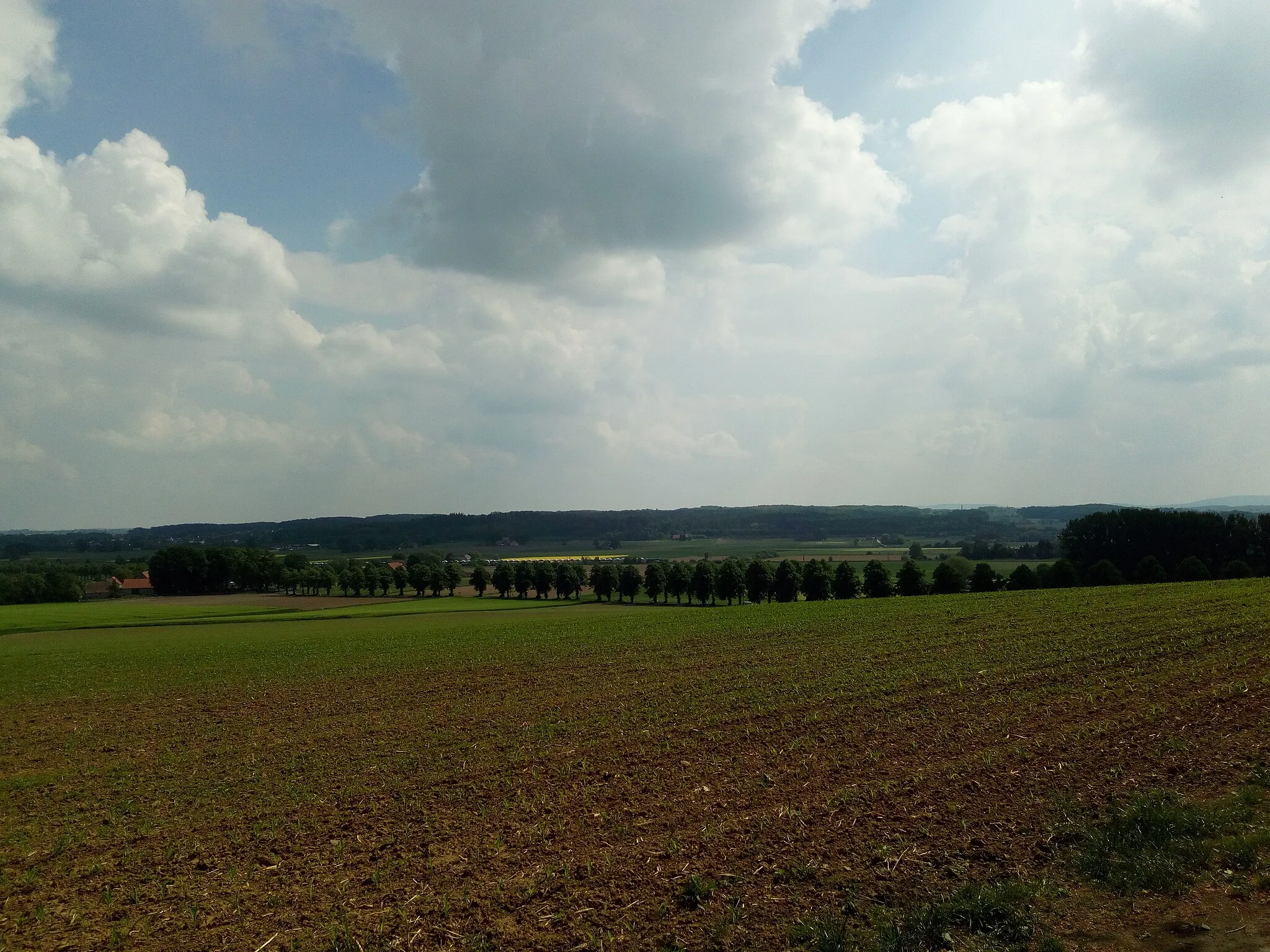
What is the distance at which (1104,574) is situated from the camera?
85.6 m

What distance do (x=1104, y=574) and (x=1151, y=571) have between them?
7.71 metres

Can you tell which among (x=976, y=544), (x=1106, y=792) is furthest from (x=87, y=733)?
(x=976, y=544)

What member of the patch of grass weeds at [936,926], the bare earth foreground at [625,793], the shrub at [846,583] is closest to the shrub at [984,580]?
the shrub at [846,583]

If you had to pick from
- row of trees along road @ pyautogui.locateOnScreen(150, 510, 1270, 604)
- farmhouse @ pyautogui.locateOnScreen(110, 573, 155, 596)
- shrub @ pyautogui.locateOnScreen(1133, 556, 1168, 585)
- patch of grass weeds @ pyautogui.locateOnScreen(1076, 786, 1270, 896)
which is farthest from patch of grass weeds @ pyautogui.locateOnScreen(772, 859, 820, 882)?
farmhouse @ pyautogui.locateOnScreen(110, 573, 155, 596)

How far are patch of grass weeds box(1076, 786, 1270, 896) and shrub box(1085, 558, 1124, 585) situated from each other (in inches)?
3441

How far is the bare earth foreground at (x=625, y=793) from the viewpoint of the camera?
842cm

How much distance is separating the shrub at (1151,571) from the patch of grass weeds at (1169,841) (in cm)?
9448

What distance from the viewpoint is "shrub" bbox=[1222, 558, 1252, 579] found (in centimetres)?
8412

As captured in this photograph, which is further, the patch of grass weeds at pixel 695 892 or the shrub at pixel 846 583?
the shrub at pixel 846 583

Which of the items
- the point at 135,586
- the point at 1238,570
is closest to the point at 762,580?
the point at 1238,570

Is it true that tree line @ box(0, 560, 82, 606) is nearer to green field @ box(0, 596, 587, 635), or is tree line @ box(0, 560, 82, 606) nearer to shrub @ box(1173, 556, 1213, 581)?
green field @ box(0, 596, 587, 635)

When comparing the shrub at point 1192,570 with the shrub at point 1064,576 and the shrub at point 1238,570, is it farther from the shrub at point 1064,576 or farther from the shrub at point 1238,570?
the shrub at point 1064,576

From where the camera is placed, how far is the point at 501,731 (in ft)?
59.3

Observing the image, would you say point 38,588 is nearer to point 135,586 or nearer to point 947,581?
point 135,586
